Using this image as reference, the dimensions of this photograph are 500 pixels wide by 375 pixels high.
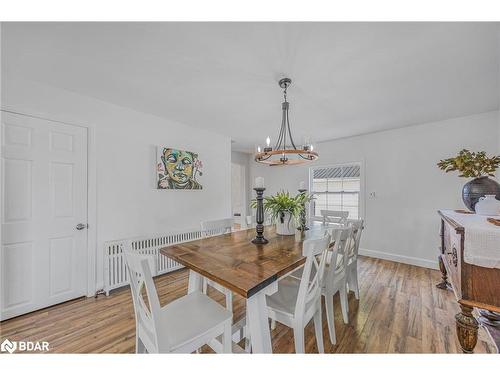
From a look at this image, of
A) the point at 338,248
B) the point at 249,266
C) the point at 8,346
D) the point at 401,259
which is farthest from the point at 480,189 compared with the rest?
the point at 8,346

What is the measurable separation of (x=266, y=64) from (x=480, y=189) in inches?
76.6

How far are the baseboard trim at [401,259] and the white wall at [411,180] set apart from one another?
12 millimetres

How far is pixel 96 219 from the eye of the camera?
7.89ft

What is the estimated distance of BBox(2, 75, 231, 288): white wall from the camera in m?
2.10

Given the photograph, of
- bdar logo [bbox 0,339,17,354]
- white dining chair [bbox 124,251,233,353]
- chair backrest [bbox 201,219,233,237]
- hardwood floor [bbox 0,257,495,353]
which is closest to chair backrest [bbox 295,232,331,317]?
white dining chair [bbox 124,251,233,353]

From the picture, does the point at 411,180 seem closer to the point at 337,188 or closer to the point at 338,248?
the point at 337,188

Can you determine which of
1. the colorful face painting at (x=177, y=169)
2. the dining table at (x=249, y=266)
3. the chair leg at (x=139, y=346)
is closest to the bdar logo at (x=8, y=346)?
the chair leg at (x=139, y=346)

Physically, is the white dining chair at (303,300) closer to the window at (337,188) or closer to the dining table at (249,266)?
the dining table at (249,266)

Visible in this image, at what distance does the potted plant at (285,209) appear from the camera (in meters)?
A: 2.00

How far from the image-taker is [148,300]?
100cm

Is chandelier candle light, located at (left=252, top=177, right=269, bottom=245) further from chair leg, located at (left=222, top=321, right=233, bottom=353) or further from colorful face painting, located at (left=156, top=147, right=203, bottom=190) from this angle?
colorful face painting, located at (left=156, top=147, right=203, bottom=190)

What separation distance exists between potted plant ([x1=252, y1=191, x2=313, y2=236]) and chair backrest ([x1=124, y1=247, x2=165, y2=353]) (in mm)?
1133
